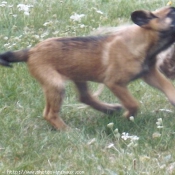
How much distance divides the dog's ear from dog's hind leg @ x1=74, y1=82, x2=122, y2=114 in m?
0.85

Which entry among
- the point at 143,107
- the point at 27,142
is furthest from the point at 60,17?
the point at 27,142

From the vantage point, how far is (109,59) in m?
5.79

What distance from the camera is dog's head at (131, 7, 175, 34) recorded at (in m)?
5.57

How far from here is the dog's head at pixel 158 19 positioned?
5.57m

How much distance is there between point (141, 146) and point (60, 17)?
368cm

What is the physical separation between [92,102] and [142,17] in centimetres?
97

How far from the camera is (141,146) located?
5.31 m

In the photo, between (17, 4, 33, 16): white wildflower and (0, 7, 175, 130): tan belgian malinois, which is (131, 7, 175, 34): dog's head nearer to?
(0, 7, 175, 130): tan belgian malinois

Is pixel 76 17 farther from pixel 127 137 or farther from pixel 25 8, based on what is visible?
pixel 127 137

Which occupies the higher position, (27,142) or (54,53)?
(54,53)

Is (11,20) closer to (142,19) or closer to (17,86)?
(17,86)

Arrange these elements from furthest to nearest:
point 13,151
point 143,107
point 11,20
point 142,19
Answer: point 11,20 → point 143,107 → point 142,19 → point 13,151

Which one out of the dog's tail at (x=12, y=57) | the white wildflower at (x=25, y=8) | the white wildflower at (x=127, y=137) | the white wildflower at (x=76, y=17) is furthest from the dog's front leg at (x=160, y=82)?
the white wildflower at (x=25, y=8)

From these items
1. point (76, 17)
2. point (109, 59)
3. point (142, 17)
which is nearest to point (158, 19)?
point (142, 17)
